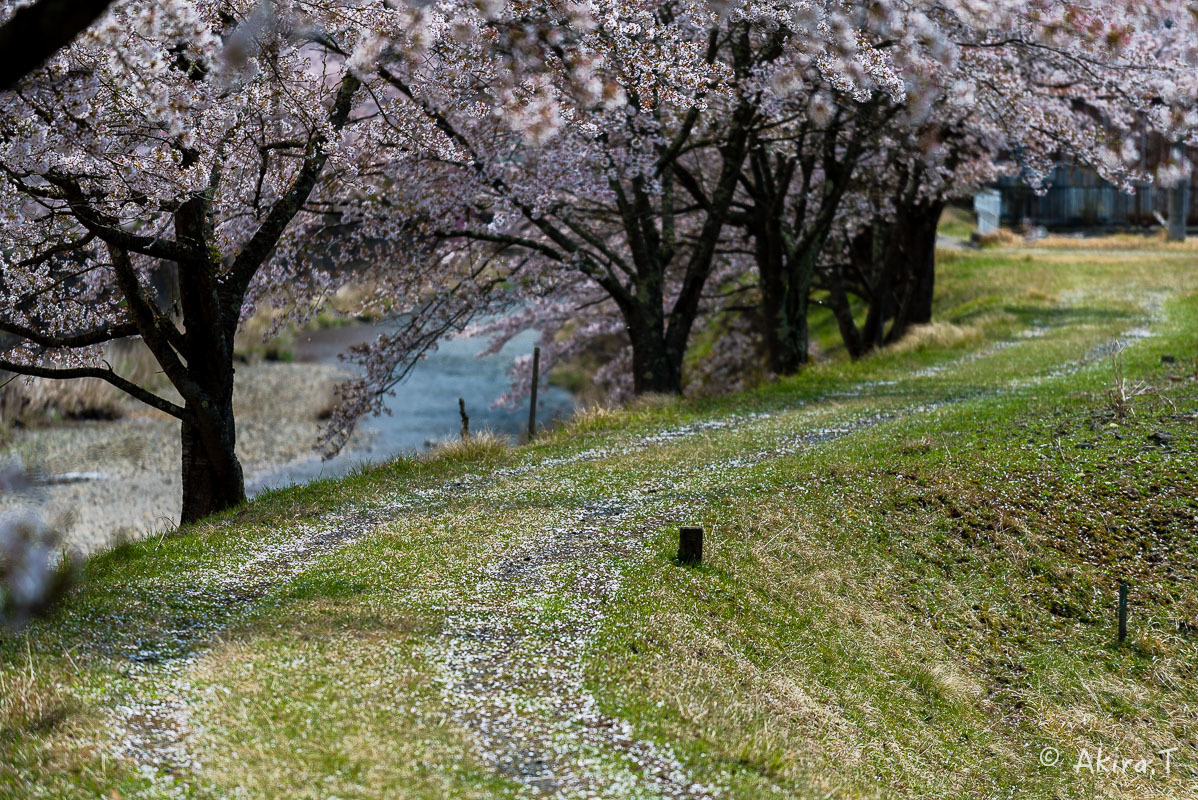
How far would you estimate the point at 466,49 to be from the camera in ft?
40.9

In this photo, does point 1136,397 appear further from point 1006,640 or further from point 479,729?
point 479,729

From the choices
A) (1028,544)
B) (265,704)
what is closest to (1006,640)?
(1028,544)

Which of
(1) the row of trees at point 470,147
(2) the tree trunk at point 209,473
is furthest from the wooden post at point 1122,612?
(2) the tree trunk at point 209,473

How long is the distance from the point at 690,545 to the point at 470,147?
7672 millimetres

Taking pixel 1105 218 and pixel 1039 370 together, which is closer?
pixel 1039 370

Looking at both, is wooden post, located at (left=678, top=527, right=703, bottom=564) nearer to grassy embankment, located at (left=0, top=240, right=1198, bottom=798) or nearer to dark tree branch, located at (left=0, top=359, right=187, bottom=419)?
grassy embankment, located at (left=0, top=240, right=1198, bottom=798)

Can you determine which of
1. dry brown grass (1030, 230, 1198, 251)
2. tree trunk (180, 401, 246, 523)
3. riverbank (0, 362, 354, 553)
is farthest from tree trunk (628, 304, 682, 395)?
dry brown grass (1030, 230, 1198, 251)

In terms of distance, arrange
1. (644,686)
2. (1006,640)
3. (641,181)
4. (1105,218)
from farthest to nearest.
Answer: (1105,218) → (641,181) → (1006,640) → (644,686)

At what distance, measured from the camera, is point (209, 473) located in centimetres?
1152

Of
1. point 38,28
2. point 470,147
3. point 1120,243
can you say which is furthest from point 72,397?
point 1120,243

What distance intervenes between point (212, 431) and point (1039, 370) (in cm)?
1344

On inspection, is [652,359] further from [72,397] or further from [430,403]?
[72,397]

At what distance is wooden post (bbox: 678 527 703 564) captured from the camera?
29.9 feet

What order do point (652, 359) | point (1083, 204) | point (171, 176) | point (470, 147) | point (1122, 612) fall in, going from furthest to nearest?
point (1083, 204) < point (652, 359) < point (470, 147) < point (1122, 612) < point (171, 176)
